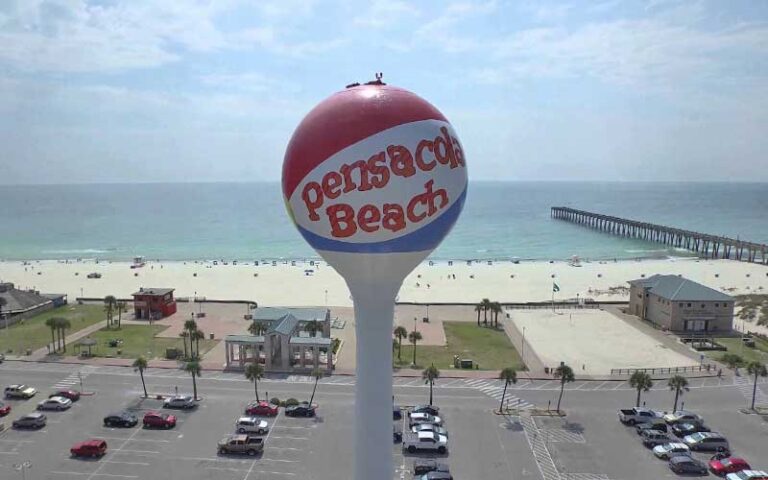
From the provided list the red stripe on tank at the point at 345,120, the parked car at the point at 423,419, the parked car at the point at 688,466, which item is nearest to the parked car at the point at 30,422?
the parked car at the point at 423,419

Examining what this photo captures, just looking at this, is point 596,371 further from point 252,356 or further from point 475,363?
point 252,356

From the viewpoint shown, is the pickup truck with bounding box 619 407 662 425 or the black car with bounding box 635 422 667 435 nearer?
the black car with bounding box 635 422 667 435

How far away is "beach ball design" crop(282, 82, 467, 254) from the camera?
15.3 m

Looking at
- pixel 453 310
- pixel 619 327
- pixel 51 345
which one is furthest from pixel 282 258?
pixel 619 327

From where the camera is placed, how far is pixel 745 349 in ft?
150

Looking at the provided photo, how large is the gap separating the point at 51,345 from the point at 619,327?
168 ft

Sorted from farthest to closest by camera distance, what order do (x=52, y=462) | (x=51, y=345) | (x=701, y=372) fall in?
(x=51, y=345)
(x=701, y=372)
(x=52, y=462)

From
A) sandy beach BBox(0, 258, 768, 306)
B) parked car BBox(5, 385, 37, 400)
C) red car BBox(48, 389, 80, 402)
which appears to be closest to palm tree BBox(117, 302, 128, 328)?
sandy beach BBox(0, 258, 768, 306)

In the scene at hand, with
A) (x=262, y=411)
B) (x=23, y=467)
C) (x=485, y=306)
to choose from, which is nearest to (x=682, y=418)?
(x=485, y=306)

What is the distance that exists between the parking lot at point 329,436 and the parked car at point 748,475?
8.75ft

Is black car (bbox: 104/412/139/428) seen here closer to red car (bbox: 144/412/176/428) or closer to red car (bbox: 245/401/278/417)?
red car (bbox: 144/412/176/428)

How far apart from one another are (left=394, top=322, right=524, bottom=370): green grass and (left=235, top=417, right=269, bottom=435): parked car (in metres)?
13.4

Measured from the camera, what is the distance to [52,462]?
89.3 ft

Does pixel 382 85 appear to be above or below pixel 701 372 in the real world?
above
